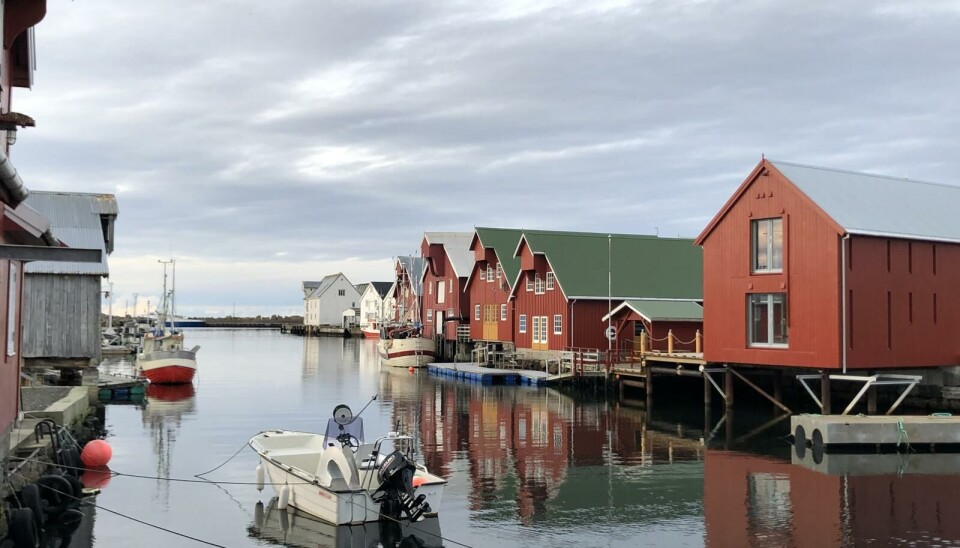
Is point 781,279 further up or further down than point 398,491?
further up

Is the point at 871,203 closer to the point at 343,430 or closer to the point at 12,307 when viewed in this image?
the point at 343,430

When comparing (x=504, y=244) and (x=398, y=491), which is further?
(x=504, y=244)

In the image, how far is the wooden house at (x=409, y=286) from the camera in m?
77.8

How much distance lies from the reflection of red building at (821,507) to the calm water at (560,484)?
0.05 m

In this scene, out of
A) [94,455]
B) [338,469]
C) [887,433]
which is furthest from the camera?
[887,433]

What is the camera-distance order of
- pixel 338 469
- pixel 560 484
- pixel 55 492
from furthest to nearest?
pixel 560 484
pixel 55 492
pixel 338 469

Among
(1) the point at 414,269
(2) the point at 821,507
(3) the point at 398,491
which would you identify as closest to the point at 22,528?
(3) the point at 398,491

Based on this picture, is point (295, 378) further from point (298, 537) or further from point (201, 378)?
point (298, 537)

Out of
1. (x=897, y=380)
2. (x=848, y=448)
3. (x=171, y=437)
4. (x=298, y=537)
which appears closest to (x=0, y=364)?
(x=298, y=537)

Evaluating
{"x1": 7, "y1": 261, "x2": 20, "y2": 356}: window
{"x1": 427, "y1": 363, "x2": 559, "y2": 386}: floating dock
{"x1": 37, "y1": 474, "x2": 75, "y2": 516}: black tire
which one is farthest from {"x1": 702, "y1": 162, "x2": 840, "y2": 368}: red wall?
{"x1": 7, "y1": 261, "x2": 20, "y2": 356}: window

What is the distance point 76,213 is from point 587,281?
2664 centimetres

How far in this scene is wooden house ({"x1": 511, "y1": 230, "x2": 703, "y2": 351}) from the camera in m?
49.5

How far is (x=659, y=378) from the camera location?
42938 mm

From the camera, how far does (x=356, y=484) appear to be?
52.2 feet
